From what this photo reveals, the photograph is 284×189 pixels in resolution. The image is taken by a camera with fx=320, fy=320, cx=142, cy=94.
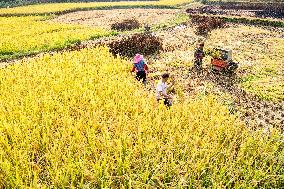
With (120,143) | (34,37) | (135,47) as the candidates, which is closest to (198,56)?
(135,47)

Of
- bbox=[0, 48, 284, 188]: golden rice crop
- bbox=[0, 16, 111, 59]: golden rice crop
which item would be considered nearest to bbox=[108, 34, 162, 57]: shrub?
bbox=[0, 16, 111, 59]: golden rice crop

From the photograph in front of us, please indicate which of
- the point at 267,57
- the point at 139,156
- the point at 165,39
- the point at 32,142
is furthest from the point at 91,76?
the point at 165,39

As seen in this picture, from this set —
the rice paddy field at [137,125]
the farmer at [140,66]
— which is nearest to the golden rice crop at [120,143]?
the rice paddy field at [137,125]

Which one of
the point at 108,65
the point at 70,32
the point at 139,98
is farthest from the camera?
the point at 70,32

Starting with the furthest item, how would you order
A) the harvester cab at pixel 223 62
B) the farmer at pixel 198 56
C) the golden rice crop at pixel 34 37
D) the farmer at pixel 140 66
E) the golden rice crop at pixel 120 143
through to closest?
the golden rice crop at pixel 34 37, the farmer at pixel 198 56, the harvester cab at pixel 223 62, the farmer at pixel 140 66, the golden rice crop at pixel 120 143

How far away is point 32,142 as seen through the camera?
18.1ft

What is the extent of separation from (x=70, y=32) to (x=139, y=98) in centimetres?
1326

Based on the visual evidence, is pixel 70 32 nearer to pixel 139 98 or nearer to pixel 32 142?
pixel 139 98

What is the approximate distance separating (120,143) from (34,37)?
14.7m

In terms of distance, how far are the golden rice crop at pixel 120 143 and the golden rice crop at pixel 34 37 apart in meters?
7.57

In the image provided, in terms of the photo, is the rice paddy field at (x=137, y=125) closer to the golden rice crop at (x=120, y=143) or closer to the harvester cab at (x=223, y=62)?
the golden rice crop at (x=120, y=143)

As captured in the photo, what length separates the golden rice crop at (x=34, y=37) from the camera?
15.6 m

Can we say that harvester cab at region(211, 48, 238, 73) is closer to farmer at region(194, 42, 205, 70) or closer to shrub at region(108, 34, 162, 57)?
farmer at region(194, 42, 205, 70)

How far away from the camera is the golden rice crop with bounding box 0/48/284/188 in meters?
4.65
